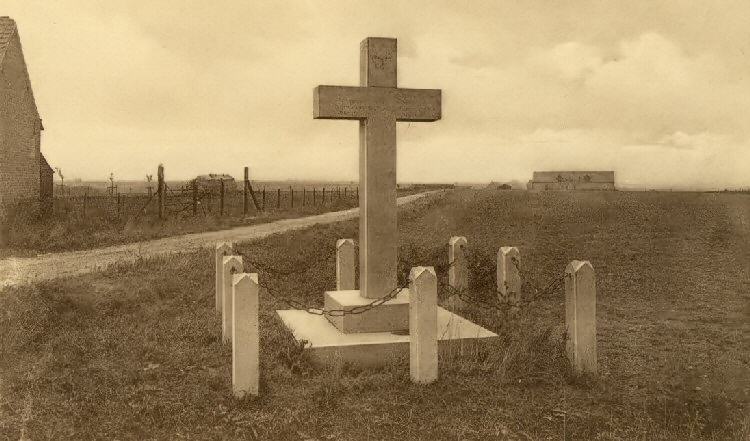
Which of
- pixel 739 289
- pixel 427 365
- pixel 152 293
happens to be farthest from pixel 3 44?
pixel 739 289

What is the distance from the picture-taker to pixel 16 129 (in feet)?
73.7

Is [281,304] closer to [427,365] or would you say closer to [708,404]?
[427,365]

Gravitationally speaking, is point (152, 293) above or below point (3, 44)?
below

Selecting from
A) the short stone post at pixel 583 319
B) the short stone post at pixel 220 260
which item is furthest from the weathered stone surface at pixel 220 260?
the short stone post at pixel 583 319

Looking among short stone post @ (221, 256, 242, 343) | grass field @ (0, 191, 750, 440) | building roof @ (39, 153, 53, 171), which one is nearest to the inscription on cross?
grass field @ (0, 191, 750, 440)

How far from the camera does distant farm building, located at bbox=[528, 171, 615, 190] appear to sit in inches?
3164

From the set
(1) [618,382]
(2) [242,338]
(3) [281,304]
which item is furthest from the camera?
(3) [281,304]

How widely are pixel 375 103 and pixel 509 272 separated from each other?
286 centimetres

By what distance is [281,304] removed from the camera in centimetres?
952

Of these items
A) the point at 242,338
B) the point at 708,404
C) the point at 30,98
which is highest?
the point at 30,98

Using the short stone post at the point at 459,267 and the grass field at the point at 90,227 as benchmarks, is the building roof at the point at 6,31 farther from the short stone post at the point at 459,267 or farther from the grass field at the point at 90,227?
the short stone post at the point at 459,267

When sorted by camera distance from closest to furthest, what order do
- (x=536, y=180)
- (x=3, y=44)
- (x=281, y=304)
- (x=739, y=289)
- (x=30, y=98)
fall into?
(x=281, y=304) → (x=739, y=289) → (x=3, y=44) → (x=30, y=98) → (x=536, y=180)

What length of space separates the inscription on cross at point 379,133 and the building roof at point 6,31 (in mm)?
19400

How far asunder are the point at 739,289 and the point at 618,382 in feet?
23.9
